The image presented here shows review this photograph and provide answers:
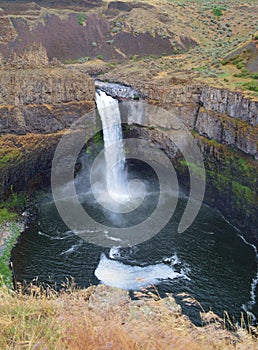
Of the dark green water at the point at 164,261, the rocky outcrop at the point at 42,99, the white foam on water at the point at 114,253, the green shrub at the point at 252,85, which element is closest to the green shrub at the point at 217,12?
the green shrub at the point at 252,85

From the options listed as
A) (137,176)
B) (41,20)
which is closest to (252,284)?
(137,176)

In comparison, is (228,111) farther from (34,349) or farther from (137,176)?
(34,349)

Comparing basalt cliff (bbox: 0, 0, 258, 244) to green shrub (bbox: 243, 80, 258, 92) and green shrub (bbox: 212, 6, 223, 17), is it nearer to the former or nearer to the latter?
green shrub (bbox: 243, 80, 258, 92)

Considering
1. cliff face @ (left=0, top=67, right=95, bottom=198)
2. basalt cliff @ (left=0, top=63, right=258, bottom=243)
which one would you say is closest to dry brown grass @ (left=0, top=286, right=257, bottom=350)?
basalt cliff @ (left=0, top=63, right=258, bottom=243)

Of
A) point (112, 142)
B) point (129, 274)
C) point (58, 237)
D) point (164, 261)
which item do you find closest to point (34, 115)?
point (112, 142)

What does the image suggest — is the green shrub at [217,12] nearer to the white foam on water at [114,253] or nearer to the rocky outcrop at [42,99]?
the rocky outcrop at [42,99]

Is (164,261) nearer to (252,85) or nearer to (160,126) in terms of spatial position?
(160,126)
